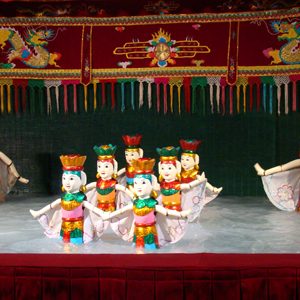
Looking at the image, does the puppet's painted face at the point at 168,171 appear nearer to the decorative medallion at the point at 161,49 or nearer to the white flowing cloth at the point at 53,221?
the white flowing cloth at the point at 53,221

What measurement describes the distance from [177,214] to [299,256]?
0.81m

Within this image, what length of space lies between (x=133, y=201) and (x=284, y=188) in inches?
62.6

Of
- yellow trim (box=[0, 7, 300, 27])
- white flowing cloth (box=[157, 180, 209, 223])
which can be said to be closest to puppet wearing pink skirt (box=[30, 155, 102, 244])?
white flowing cloth (box=[157, 180, 209, 223])

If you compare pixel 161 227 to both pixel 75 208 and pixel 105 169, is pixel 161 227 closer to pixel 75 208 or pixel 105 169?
pixel 75 208

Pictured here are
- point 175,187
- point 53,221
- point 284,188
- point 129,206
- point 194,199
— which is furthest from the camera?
point 284,188

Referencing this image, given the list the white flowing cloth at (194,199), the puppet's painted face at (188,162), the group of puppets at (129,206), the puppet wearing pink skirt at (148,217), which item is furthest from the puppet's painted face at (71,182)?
the puppet's painted face at (188,162)

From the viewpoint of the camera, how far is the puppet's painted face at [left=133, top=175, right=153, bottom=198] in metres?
3.59

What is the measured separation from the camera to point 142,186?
3586 millimetres

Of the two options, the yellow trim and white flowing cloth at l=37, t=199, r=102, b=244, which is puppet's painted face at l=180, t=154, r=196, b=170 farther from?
the yellow trim

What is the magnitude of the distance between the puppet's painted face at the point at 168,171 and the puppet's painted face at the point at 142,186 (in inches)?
15.5

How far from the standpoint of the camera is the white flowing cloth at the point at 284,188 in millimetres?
4785

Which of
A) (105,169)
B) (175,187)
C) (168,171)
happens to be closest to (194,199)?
(175,187)
